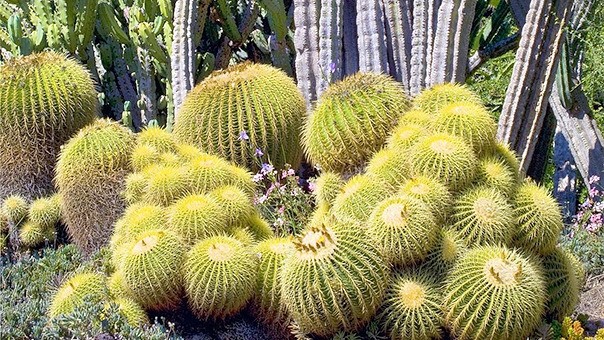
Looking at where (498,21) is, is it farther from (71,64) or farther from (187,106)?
(71,64)

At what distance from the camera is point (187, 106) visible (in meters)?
5.30

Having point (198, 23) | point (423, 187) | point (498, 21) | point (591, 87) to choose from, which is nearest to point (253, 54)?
point (198, 23)

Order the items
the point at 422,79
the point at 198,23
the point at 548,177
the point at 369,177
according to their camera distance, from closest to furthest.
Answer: the point at 369,177, the point at 422,79, the point at 198,23, the point at 548,177

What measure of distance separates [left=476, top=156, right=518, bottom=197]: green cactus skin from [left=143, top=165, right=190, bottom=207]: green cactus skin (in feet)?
4.50

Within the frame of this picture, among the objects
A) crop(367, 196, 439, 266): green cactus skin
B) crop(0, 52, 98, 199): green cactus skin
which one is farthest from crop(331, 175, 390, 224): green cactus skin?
crop(0, 52, 98, 199): green cactus skin

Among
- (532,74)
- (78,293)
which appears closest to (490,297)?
(78,293)

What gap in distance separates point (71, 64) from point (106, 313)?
249cm

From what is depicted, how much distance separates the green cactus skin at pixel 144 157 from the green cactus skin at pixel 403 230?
1494 millimetres

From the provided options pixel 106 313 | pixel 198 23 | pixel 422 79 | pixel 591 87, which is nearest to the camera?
pixel 106 313

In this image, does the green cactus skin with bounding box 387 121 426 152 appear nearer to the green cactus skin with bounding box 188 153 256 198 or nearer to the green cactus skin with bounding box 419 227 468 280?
the green cactus skin with bounding box 419 227 468 280

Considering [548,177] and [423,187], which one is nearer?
[423,187]

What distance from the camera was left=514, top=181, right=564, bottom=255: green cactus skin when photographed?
12.1 feet

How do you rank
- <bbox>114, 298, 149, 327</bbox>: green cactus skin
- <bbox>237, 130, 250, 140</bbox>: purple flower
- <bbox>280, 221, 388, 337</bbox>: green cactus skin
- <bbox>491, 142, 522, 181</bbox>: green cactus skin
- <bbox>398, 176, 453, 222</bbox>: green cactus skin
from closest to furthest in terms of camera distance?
1. <bbox>280, 221, 388, 337</bbox>: green cactus skin
2. <bbox>398, 176, 453, 222</bbox>: green cactus skin
3. <bbox>114, 298, 149, 327</bbox>: green cactus skin
4. <bbox>491, 142, 522, 181</bbox>: green cactus skin
5. <bbox>237, 130, 250, 140</bbox>: purple flower

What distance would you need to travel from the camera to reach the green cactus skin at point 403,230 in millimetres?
3400
